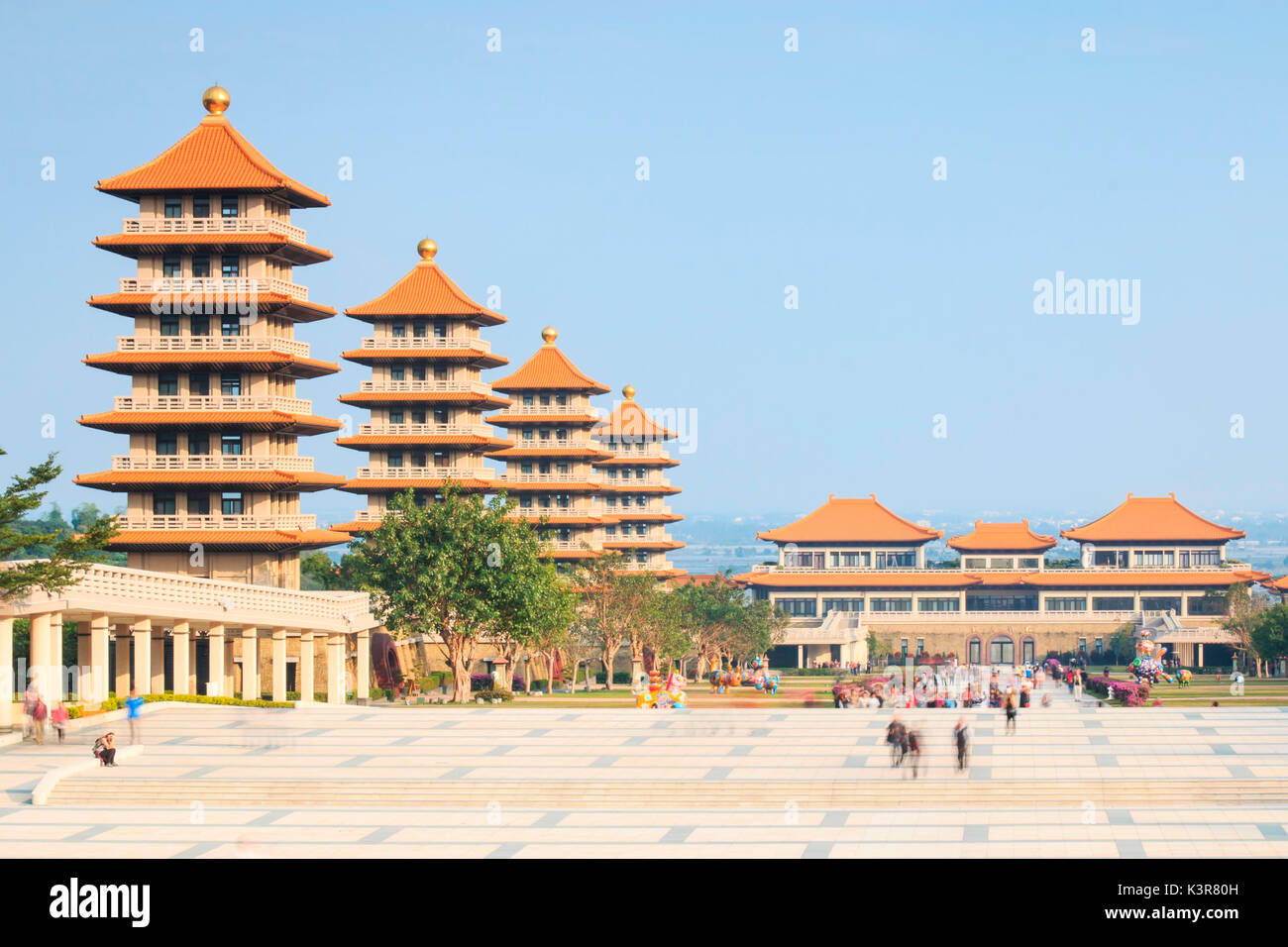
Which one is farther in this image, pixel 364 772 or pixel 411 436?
pixel 411 436

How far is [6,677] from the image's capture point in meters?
50.0

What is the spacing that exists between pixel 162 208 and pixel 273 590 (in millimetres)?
16776

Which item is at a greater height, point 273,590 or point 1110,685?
point 273,590

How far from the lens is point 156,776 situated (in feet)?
141

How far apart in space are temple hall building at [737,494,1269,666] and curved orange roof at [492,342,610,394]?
71.8ft

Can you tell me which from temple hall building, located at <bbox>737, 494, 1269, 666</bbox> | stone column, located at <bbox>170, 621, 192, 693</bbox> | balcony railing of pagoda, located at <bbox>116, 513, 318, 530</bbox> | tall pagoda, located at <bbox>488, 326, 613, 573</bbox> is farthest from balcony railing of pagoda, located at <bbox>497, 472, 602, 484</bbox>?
stone column, located at <bbox>170, 621, 192, 693</bbox>

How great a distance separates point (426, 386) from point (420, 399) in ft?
3.34

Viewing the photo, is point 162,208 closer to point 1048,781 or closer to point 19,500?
point 19,500

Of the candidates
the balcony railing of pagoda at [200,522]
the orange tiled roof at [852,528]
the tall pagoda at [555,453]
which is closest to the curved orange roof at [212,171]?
the balcony railing of pagoda at [200,522]

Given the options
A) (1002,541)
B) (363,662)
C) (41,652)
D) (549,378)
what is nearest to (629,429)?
(549,378)

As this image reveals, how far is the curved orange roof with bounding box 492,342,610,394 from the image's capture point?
4085 inches

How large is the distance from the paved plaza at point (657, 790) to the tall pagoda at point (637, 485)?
61.7 metres
